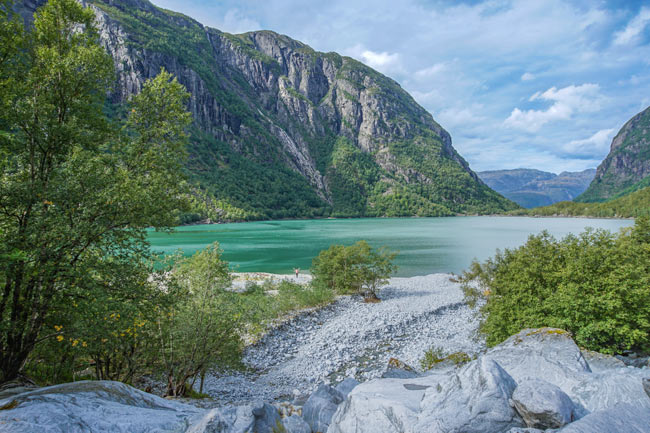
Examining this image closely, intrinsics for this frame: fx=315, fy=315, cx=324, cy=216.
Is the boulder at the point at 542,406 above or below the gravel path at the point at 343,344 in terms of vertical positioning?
above

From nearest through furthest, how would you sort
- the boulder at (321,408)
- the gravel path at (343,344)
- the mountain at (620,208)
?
the boulder at (321,408) < the gravel path at (343,344) < the mountain at (620,208)

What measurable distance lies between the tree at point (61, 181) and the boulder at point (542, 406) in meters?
8.15

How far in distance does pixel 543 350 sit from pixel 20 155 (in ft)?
43.9

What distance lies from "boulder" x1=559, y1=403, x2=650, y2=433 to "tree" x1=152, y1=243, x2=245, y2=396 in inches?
391

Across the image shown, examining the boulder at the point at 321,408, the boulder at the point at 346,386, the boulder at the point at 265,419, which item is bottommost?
the boulder at the point at 346,386

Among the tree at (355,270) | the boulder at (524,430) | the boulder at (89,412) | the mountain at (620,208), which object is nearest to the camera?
the boulder at (524,430)

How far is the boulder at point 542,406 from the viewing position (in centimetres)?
458

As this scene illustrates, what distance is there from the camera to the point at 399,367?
445 inches

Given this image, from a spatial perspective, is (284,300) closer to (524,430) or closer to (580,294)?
(580,294)

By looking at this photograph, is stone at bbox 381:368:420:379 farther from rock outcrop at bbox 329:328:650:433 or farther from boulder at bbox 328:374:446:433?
boulder at bbox 328:374:446:433

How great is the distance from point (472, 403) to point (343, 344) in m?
13.4

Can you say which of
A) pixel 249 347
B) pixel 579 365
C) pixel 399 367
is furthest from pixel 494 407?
pixel 249 347

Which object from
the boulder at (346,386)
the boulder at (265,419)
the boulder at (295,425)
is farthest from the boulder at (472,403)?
the boulder at (346,386)

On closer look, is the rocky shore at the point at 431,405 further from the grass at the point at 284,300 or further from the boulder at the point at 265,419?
the grass at the point at 284,300
